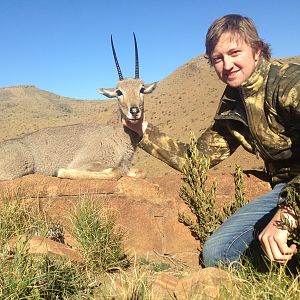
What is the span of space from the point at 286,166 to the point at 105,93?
4748 millimetres

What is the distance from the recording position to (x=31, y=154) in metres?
9.29

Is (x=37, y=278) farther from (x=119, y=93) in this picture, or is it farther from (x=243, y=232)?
(x=119, y=93)

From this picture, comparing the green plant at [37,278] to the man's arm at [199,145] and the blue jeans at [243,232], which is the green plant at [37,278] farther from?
the man's arm at [199,145]

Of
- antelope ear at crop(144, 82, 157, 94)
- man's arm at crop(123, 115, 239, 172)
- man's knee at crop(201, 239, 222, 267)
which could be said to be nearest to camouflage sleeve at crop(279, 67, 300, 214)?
man's knee at crop(201, 239, 222, 267)

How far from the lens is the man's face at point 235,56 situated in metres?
4.55

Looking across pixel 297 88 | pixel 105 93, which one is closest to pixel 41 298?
pixel 297 88

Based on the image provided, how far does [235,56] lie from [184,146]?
1.93 meters

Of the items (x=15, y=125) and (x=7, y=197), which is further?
(x=15, y=125)

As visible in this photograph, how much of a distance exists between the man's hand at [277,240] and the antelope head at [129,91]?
4.31m

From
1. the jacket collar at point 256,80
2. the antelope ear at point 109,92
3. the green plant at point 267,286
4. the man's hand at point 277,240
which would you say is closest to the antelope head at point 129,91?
the antelope ear at point 109,92

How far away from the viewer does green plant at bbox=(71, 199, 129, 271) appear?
17.7 feet

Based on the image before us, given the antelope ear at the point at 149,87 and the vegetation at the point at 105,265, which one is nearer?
the vegetation at the point at 105,265

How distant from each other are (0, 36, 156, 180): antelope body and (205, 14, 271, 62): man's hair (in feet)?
12.6

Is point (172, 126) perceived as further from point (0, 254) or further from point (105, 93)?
point (0, 254)
